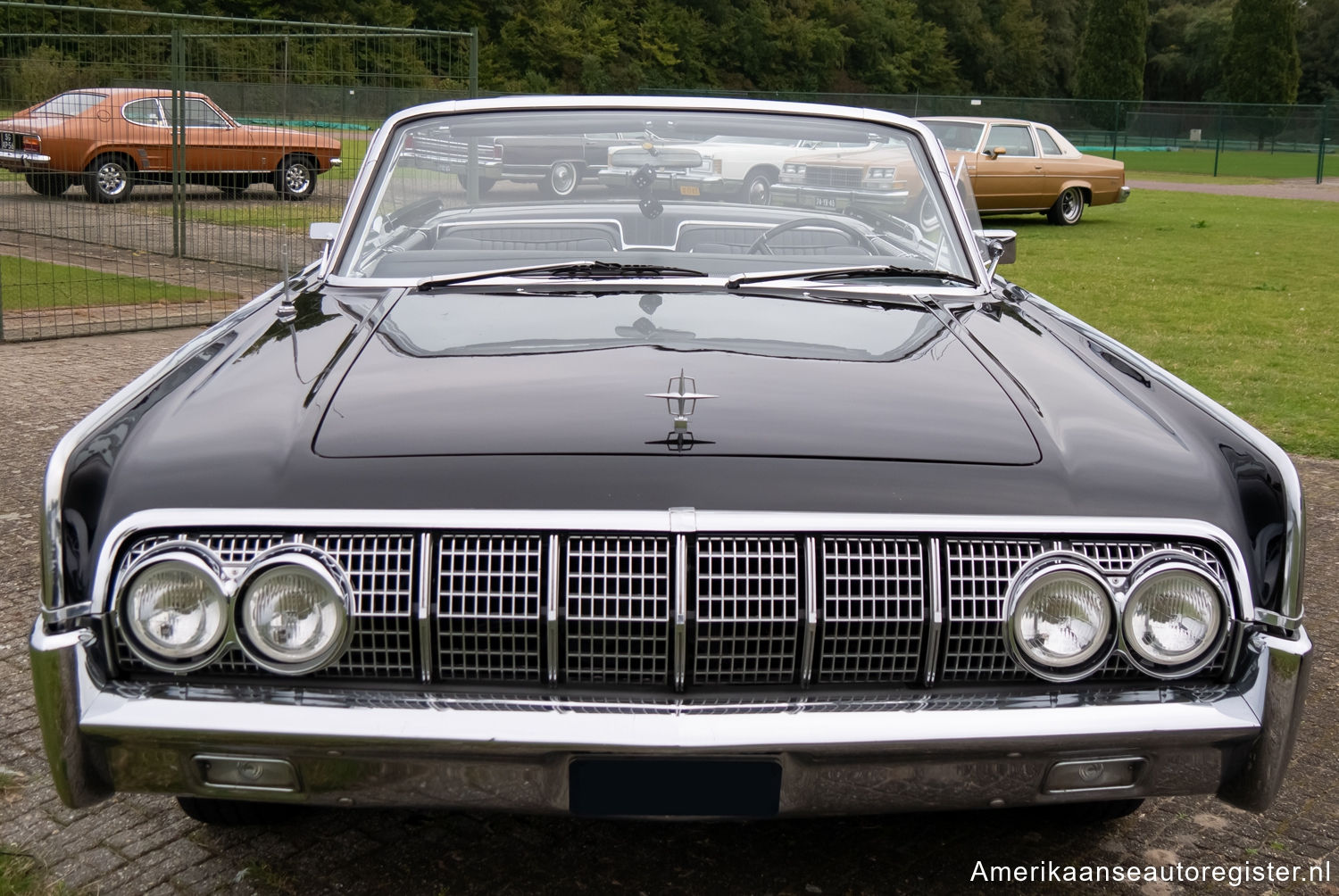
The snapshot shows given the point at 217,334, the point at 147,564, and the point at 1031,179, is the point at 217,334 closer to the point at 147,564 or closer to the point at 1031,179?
the point at 147,564

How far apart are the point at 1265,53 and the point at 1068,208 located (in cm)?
4614

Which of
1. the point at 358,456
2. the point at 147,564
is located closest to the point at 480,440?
the point at 358,456

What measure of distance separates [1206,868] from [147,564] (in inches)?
87.6

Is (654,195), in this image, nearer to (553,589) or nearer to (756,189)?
(756,189)

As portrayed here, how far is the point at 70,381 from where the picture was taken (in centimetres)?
736

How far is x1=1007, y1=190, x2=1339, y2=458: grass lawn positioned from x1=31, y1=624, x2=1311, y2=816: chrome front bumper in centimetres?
497

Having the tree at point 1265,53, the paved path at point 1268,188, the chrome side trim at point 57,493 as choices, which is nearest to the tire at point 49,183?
the chrome side trim at point 57,493

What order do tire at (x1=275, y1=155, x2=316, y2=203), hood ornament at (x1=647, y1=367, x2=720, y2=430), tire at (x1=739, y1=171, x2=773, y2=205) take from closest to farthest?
hood ornament at (x1=647, y1=367, x2=720, y2=430) < tire at (x1=739, y1=171, x2=773, y2=205) < tire at (x1=275, y1=155, x2=316, y2=203)

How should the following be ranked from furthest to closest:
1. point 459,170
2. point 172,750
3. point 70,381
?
1. point 70,381
2. point 459,170
3. point 172,750

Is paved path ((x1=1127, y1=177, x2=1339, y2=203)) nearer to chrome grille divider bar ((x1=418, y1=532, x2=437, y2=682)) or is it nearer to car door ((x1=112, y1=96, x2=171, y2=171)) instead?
car door ((x1=112, y1=96, x2=171, y2=171))

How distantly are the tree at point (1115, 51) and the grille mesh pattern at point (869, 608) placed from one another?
66.7 metres

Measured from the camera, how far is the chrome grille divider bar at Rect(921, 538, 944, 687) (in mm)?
2102

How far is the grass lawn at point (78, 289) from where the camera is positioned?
33.0ft

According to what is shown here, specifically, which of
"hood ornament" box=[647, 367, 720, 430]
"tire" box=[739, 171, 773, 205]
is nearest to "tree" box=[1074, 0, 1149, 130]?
"tire" box=[739, 171, 773, 205]
